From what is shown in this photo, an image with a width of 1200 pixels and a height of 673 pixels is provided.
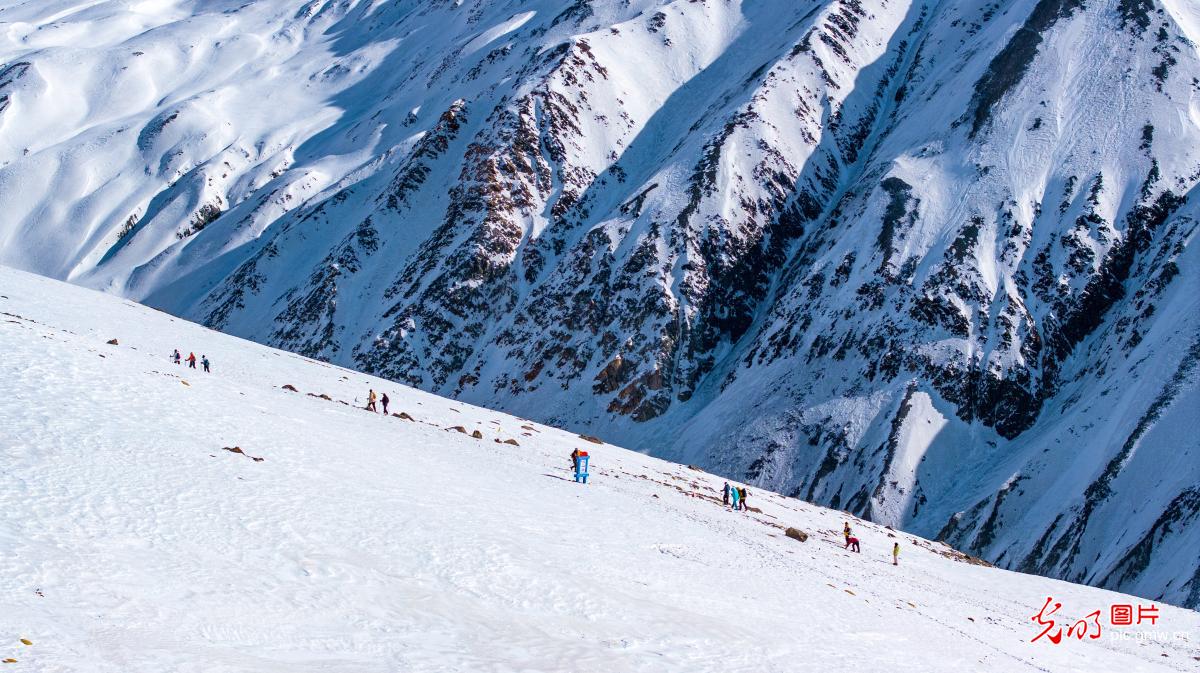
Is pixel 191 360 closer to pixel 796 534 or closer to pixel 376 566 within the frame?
pixel 376 566

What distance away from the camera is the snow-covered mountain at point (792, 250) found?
7538 cm

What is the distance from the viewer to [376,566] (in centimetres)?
1905

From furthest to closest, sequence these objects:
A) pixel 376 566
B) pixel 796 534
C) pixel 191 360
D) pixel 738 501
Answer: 1. pixel 191 360
2. pixel 738 501
3. pixel 796 534
4. pixel 376 566

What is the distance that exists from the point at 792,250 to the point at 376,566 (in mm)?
99293

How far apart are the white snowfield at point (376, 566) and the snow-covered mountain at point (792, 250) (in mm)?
37082

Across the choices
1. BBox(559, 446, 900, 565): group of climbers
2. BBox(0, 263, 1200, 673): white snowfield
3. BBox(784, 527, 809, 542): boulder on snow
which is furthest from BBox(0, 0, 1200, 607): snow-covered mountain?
BBox(0, 263, 1200, 673): white snowfield

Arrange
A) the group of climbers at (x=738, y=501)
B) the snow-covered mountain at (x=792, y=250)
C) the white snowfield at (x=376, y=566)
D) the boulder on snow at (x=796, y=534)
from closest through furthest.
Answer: the white snowfield at (x=376, y=566) < the group of climbers at (x=738, y=501) < the boulder on snow at (x=796, y=534) < the snow-covered mountain at (x=792, y=250)

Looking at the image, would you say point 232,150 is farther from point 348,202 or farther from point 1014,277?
point 1014,277

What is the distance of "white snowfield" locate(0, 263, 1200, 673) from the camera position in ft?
49.7

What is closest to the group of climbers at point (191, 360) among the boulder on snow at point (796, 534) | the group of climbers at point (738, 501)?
the group of climbers at point (738, 501)

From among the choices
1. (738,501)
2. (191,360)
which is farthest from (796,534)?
(191,360)

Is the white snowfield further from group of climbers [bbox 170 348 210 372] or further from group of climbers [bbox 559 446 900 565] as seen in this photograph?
group of climbers [bbox 170 348 210 372]

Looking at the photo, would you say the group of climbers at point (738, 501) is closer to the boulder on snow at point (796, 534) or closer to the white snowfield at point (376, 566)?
the white snowfield at point (376, 566)

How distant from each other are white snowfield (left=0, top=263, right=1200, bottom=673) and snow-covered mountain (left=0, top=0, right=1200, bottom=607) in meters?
37.1
